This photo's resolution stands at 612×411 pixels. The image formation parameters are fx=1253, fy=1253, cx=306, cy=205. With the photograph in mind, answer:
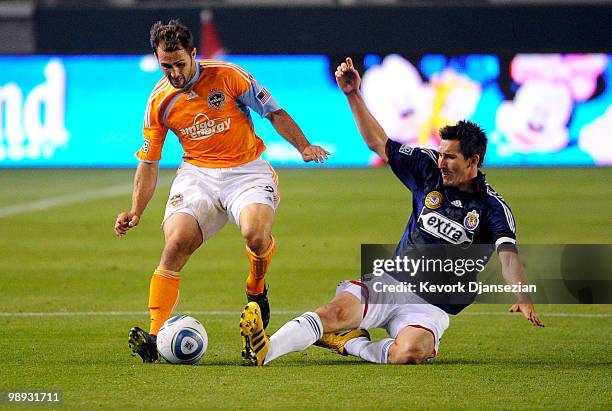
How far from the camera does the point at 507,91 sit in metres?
21.2

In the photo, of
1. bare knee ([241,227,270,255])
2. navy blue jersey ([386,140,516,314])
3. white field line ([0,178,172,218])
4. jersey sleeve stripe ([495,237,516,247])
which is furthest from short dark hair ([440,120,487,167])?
white field line ([0,178,172,218])

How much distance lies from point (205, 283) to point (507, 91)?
11464 millimetres

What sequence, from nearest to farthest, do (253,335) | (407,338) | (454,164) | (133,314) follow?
(253,335), (407,338), (454,164), (133,314)

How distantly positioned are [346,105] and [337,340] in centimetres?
1456

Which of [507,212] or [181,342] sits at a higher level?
[507,212]

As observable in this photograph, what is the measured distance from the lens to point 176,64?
7520 mm

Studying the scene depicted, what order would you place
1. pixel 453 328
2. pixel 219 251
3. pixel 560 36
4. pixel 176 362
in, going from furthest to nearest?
pixel 560 36 < pixel 219 251 < pixel 453 328 < pixel 176 362

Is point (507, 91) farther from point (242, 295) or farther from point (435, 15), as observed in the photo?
point (242, 295)

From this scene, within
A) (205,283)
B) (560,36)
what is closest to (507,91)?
(560,36)

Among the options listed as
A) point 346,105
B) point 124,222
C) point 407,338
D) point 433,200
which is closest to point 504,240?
point 433,200

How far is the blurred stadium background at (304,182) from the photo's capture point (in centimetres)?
668

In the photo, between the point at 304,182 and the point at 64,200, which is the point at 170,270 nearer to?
the point at 64,200

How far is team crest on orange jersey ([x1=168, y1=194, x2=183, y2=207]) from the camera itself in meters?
7.76

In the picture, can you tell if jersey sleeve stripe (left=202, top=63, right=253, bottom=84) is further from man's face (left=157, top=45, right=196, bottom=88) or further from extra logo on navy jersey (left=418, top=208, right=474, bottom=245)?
extra logo on navy jersey (left=418, top=208, right=474, bottom=245)
